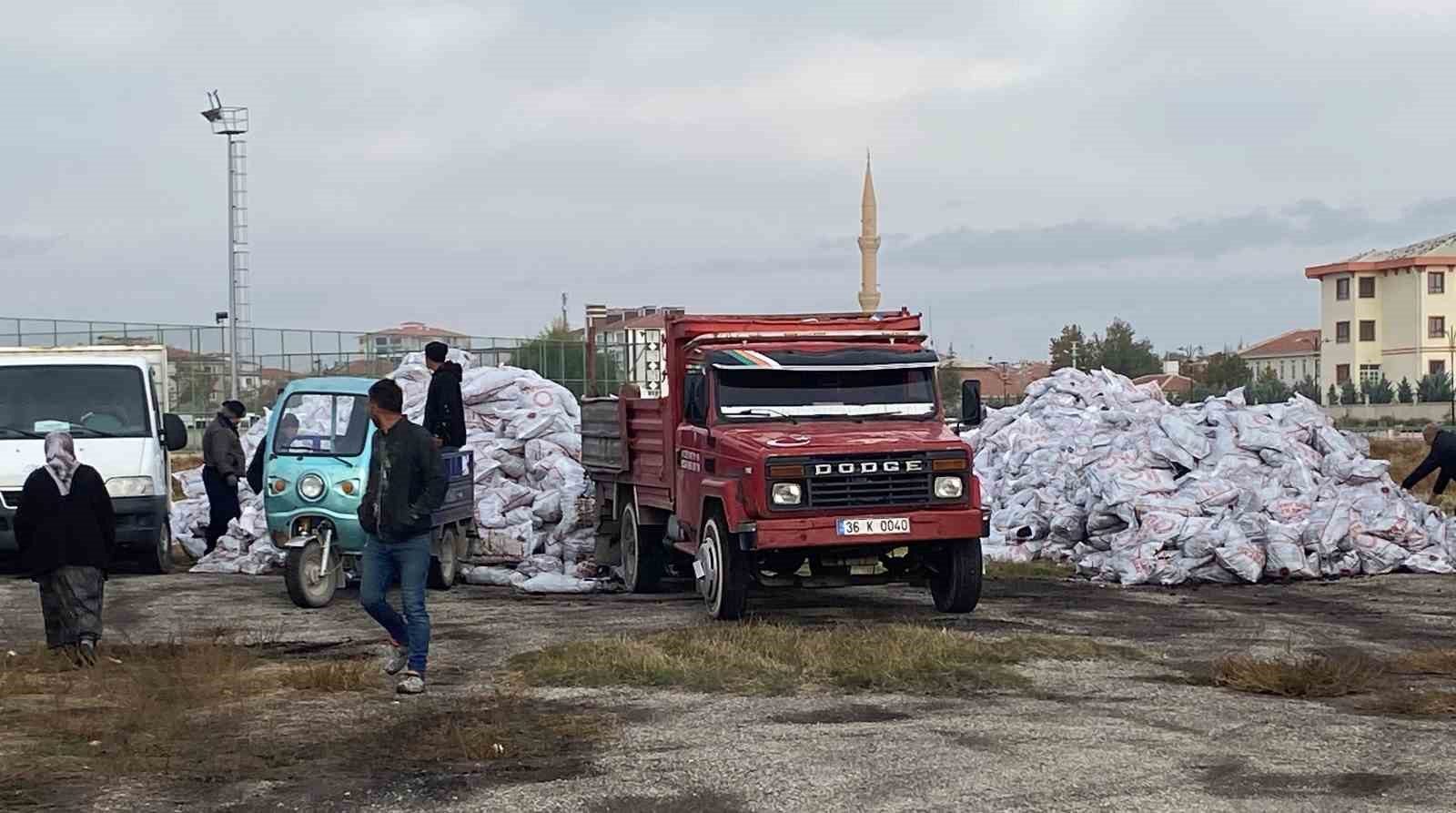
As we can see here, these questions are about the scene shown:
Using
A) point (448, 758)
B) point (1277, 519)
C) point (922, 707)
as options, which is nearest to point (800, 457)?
point (922, 707)

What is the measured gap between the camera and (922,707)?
993 centimetres

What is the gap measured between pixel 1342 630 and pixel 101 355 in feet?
45.0

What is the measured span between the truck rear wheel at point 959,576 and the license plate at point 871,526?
0.67 m

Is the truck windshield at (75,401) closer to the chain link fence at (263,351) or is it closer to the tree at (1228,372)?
the chain link fence at (263,351)

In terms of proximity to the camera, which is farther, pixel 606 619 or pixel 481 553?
pixel 481 553

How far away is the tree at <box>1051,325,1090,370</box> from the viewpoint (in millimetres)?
97562

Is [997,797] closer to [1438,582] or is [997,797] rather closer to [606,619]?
[606,619]

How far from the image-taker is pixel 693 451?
14664 millimetres

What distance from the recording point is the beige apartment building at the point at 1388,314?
3625 inches

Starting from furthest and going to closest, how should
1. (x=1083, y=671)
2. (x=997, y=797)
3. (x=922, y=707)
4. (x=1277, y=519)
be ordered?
(x=1277, y=519)
(x=1083, y=671)
(x=922, y=707)
(x=997, y=797)

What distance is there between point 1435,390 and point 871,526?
236 ft

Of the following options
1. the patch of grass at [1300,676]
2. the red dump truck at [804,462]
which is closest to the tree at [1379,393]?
the red dump truck at [804,462]

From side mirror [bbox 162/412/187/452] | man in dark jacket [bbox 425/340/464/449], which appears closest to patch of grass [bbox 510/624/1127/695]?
man in dark jacket [bbox 425/340/464/449]

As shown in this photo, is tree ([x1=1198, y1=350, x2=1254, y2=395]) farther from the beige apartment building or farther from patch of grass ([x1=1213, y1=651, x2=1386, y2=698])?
patch of grass ([x1=1213, y1=651, x2=1386, y2=698])
